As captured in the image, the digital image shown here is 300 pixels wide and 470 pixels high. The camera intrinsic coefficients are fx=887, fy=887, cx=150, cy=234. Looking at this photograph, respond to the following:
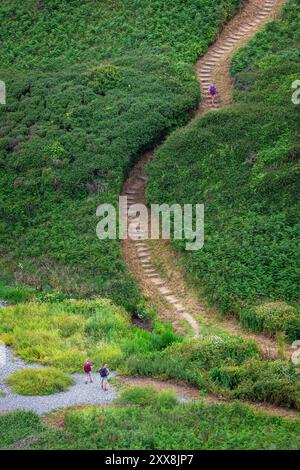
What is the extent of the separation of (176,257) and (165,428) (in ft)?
39.8

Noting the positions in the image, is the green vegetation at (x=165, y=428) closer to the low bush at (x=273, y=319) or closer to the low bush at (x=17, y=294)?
the low bush at (x=273, y=319)

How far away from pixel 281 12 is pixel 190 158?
12.8 m

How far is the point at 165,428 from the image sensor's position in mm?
26375

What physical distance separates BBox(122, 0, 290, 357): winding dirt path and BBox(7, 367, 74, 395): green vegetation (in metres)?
5.82

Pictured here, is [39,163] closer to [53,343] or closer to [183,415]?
[53,343]

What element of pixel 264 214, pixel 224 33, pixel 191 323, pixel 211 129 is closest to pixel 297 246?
pixel 264 214

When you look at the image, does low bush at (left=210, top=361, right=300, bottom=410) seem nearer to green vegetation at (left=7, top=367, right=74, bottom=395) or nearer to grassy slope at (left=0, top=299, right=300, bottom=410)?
grassy slope at (left=0, top=299, right=300, bottom=410)

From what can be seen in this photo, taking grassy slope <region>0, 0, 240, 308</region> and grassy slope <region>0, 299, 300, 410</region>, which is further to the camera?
grassy slope <region>0, 0, 240, 308</region>

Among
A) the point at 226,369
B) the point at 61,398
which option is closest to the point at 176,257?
the point at 226,369

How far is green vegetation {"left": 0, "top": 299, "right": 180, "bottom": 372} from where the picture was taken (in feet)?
104

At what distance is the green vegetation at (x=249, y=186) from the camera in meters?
34.6

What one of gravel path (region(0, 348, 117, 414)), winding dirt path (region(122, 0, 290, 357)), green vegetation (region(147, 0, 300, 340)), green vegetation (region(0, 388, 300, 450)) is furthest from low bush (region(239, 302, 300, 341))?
gravel path (region(0, 348, 117, 414))

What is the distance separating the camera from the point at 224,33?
4934 cm

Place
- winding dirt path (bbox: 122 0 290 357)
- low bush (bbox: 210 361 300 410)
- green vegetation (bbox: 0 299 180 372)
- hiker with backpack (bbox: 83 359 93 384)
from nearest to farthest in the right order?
1. low bush (bbox: 210 361 300 410)
2. hiker with backpack (bbox: 83 359 93 384)
3. green vegetation (bbox: 0 299 180 372)
4. winding dirt path (bbox: 122 0 290 357)
